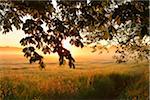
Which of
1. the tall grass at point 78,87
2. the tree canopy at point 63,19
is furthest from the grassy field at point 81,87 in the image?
the tree canopy at point 63,19

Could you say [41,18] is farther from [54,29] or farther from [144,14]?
[144,14]

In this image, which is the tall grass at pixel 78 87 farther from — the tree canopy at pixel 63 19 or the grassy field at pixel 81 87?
the tree canopy at pixel 63 19

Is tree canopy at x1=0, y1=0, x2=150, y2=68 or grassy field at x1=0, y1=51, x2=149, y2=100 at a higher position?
tree canopy at x1=0, y1=0, x2=150, y2=68

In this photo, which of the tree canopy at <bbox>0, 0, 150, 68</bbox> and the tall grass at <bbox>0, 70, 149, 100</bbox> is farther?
the tall grass at <bbox>0, 70, 149, 100</bbox>

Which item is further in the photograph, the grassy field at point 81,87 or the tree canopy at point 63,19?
the grassy field at point 81,87

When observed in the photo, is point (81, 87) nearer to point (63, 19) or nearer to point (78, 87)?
point (78, 87)

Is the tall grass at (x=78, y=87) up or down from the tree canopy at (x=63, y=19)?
down

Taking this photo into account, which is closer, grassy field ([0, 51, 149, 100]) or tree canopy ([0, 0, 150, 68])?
tree canopy ([0, 0, 150, 68])

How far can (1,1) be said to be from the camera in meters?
7.29

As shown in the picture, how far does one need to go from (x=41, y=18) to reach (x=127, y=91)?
46.0ft

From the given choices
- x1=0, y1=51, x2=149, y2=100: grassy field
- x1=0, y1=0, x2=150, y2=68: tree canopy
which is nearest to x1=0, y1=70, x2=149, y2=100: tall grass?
x1=0, y1=51, x2=149, y2=100: grassy field

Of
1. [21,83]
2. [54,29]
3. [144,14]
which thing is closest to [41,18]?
[54,29]

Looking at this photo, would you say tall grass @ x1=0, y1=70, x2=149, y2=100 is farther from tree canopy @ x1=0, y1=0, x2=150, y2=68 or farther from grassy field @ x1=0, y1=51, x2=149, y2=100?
tree canopy @ x1=0, y1=0, x2=150, y2=68

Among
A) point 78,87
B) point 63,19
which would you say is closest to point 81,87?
point 78,87
